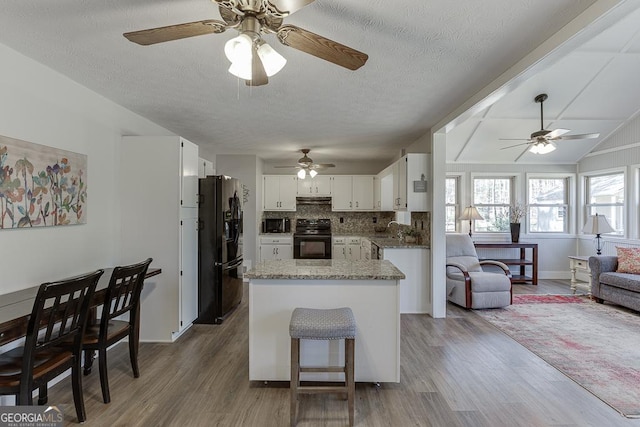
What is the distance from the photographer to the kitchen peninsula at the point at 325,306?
2.44m

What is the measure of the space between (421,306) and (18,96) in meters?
4.56

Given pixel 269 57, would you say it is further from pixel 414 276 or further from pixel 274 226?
pixel 274 226

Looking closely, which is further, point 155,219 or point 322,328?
point 155,219

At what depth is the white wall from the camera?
7.38 feet

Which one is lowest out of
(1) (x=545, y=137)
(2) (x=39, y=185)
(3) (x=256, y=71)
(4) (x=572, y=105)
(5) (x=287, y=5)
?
(2) (x=39, y=185)

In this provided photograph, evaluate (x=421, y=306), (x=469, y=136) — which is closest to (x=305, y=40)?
(x=421, y=306)

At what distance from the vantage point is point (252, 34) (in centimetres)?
150

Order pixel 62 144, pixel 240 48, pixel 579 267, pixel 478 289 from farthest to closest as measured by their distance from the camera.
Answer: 1. pixel 579 267
2. pixel 478 289
3. pixel 62 144
4. pixel 240 48

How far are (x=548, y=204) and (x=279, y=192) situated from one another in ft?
17.8

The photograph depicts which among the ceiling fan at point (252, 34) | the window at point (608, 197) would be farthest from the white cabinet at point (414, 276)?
the window at point (608, 197)

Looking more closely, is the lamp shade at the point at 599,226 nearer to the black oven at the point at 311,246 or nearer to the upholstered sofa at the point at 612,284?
the upholstered sofa at the point at 612,284

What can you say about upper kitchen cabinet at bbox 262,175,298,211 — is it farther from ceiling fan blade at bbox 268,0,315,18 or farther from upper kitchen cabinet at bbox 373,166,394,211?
ceiling fan blade at bbox 268,0,315,18

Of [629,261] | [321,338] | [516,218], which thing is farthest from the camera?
[516,218]

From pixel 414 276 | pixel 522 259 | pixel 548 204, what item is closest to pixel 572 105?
pixel 548 204
